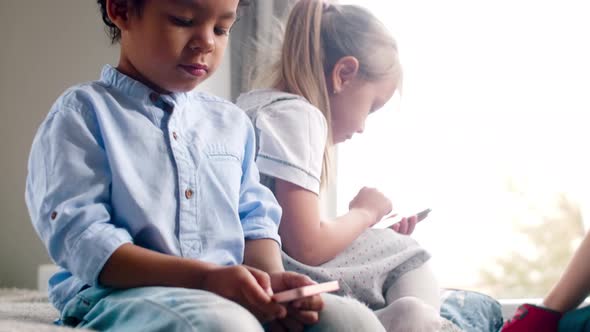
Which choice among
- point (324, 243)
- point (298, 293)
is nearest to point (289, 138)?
point (324, 243)

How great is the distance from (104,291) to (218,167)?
0.75 feet

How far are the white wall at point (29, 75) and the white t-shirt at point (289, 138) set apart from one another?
0.54 meters

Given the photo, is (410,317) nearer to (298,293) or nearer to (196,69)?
(298,293)

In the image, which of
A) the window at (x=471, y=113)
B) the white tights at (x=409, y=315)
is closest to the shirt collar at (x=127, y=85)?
the white tights at (x=409, y=315)

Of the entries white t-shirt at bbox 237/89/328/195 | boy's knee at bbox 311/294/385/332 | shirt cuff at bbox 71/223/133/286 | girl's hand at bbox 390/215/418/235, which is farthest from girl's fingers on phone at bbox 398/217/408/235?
shirt cuff at bbox 71/223/133/286

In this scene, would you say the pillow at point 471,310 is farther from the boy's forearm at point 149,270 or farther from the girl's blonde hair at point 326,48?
the boy's forearm at point 149,270

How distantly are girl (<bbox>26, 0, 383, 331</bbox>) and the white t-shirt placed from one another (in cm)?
13

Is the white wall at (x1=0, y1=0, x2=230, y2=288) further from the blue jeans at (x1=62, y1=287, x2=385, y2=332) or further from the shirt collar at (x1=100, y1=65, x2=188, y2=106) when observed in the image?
the blue jeans at (x1=62, y1=287, x2=385, y2=332)

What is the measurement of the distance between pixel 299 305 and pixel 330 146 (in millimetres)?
691

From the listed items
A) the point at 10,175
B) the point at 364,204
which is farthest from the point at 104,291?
the point at 10,175

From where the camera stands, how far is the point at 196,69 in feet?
3.07

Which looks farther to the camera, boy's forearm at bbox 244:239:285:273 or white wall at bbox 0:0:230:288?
white wall at bbox 0:0:230:288

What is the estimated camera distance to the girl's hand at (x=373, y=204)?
134cm

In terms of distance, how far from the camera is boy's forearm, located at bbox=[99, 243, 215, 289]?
805mm
